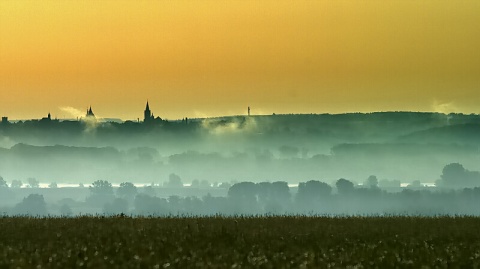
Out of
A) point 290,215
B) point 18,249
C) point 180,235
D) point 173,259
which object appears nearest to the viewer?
point 173,259

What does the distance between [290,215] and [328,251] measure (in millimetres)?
10787

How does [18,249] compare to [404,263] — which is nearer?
[404,263]

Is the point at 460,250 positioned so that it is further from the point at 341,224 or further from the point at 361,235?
the point at 341,224

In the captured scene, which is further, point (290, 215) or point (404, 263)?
point (290, 215)

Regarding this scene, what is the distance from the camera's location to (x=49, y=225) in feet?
82.4

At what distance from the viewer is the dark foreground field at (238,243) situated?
17.6 metres

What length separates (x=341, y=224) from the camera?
86.7 ft

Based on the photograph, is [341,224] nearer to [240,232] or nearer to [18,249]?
[240,232]

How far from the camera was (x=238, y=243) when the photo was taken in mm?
21000

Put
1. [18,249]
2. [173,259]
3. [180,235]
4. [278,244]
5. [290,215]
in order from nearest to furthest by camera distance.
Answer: [173,259], [18,249], [278,244], [180,235], [290,215]

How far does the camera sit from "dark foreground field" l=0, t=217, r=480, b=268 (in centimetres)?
1762

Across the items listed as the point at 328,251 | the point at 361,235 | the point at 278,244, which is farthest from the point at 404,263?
the point at 361,235

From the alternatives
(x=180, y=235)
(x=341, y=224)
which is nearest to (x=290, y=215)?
(x=341, y=224)

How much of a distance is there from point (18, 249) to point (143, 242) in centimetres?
336
